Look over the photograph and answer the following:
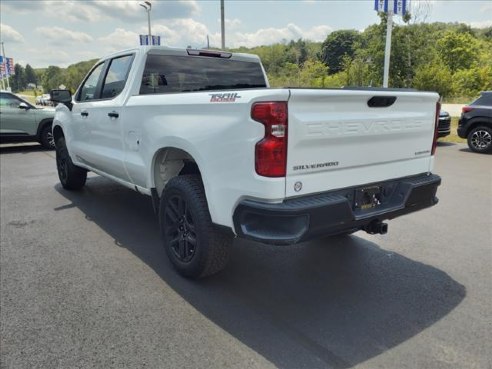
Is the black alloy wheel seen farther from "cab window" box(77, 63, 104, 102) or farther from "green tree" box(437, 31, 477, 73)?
"green tree" box(437, 31, 477, 73)

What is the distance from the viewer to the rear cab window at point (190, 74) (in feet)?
14.6

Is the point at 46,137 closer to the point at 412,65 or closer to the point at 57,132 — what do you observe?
the point at 57,132

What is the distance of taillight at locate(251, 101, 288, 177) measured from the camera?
2.62m

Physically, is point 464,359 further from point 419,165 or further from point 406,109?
point 406,109

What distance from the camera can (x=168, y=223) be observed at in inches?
148

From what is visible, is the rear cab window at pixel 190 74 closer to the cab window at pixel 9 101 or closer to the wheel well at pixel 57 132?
the wheel well at pixel 57 132

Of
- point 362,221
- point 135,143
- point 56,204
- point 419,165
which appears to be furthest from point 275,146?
point 56,204

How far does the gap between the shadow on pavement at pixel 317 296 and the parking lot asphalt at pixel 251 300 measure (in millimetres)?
12

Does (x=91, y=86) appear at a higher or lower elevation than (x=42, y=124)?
higher

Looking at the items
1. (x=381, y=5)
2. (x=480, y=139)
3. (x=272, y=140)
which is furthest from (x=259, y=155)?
(x=381, y=5)

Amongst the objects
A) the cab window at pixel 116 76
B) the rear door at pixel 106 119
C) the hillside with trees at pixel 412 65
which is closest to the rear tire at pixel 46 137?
the hillside with trees at pixel 412 65

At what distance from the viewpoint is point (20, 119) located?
474 inches

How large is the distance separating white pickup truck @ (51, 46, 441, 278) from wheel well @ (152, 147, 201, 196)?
1 centimetres

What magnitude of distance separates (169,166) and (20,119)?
9.91m
